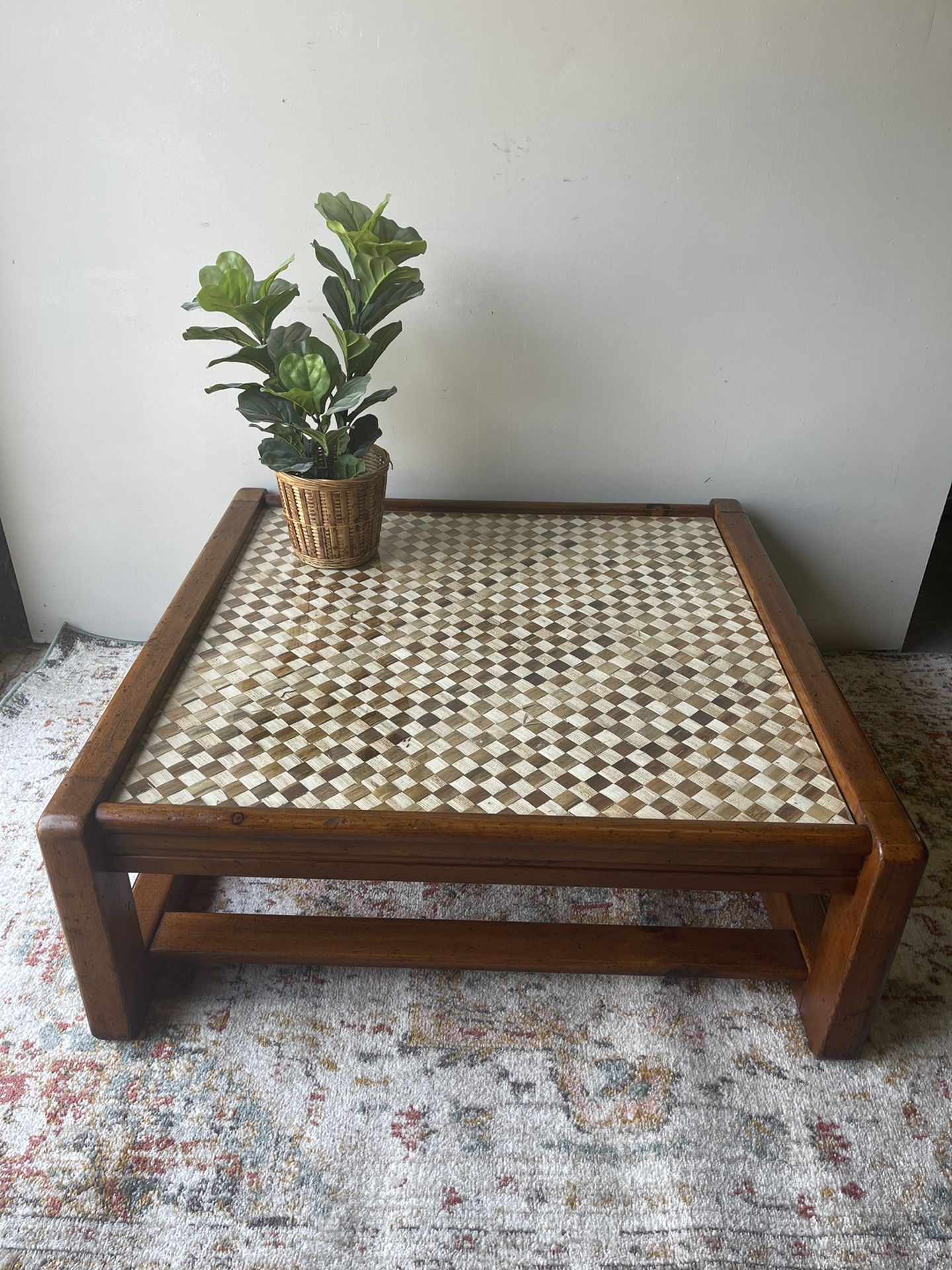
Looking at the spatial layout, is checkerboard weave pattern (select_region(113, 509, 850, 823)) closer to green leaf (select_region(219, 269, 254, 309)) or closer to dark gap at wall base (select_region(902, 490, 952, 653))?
green leaf (select_region(219, 269, 254, 309))

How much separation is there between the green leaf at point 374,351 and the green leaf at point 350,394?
0.15ft

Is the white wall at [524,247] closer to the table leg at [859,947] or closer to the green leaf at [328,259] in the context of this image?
the green leaf at [328,259]

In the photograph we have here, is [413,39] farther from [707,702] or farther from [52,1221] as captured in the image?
[52,1221]

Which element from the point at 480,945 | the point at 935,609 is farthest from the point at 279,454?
the point at 935,609

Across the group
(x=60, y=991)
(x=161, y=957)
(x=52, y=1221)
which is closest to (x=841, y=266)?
(x=161, y=957)

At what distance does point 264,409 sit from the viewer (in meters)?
1.41

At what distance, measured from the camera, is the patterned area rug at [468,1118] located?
0.97 m

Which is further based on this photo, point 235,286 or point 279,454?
point 279,454

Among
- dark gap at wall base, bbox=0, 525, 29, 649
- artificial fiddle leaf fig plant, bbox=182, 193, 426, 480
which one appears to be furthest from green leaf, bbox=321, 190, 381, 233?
dark gap at wall base, bbox=0, 525, 29, 649

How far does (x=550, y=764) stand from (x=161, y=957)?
21.1 inches

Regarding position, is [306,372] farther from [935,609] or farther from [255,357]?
[935,609]

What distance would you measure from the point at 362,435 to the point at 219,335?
26 cm

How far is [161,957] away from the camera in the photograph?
3.93 feet

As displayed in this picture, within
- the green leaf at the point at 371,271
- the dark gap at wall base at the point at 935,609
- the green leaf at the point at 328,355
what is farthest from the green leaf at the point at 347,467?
the dark gap at wall base at the point at 935,609
